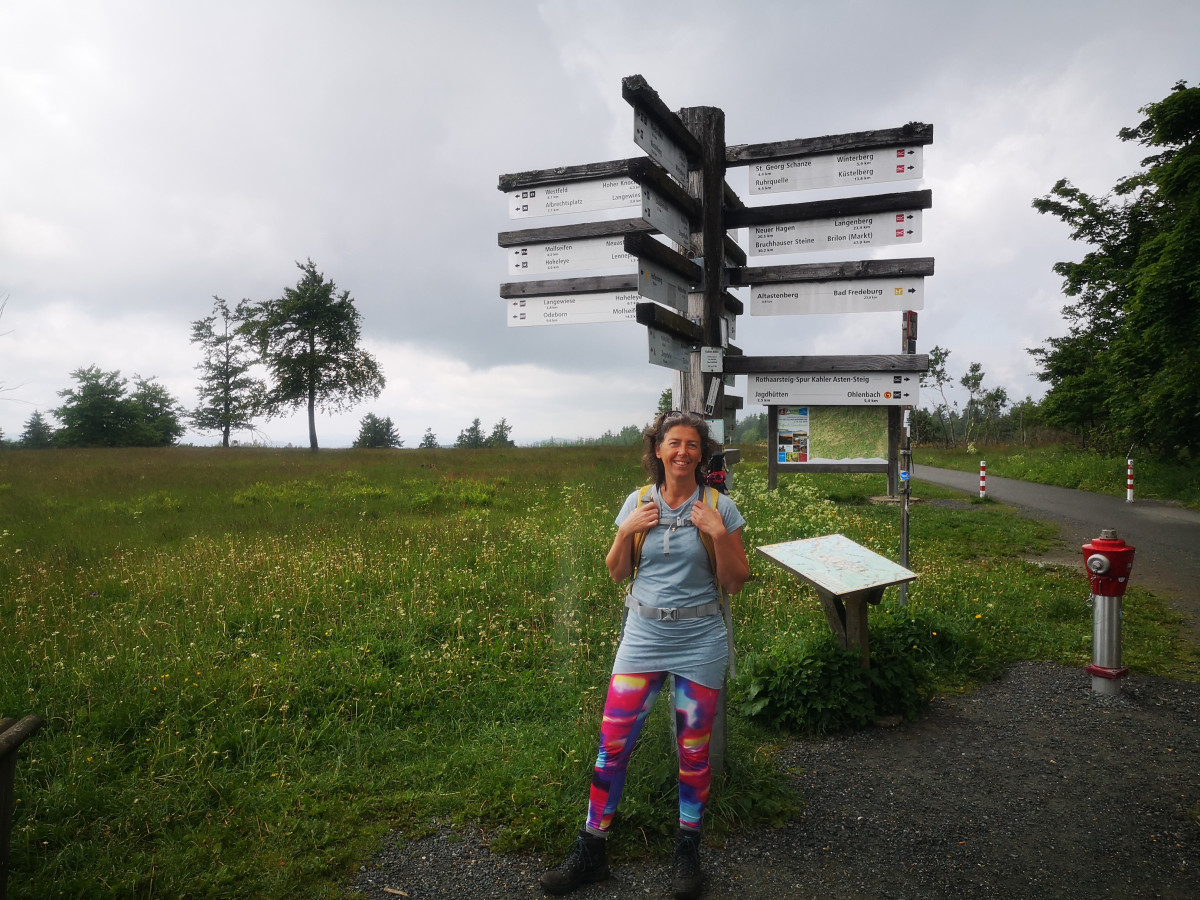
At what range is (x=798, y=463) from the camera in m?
9.47

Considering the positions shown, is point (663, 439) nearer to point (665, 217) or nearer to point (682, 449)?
point (682, 449)

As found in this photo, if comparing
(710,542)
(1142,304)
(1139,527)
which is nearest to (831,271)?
(710,542)

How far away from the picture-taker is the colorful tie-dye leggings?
2934 mm

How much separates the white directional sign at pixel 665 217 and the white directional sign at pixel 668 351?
557 mm

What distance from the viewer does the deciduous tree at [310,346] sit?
1610 inches

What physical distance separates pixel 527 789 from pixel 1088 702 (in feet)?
12.4

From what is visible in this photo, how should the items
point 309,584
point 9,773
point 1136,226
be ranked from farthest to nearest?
point 1136,226 < point 309,584 < point 9,773

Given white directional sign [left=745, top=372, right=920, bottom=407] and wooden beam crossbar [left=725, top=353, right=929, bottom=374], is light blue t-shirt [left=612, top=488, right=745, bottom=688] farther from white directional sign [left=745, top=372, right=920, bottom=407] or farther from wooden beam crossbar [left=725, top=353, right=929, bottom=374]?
white directional sign [left=745, top=372, right=920, bottom=407]

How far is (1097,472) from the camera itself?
21.2 meters

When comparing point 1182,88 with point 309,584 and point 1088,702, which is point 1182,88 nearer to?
point 1088,702

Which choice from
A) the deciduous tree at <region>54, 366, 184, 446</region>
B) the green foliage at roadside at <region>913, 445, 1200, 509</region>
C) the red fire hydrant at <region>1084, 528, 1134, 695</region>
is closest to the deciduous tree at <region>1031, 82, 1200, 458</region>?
the green foliage at roadside at <region>913, 445, 1200, 509</region>

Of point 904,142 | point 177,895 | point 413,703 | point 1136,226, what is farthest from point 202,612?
point 1136,226

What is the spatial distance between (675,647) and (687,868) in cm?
84

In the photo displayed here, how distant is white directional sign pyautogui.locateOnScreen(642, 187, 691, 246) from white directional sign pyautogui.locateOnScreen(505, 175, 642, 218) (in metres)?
0.62
